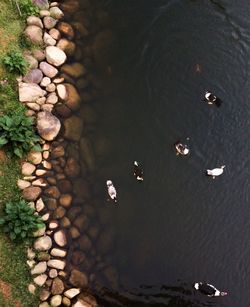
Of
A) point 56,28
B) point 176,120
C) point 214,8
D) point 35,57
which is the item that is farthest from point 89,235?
point 214,8

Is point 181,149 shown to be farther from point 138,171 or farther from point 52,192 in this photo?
point 52,192

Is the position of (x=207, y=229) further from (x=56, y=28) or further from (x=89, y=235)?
→ (x=56, y=28)

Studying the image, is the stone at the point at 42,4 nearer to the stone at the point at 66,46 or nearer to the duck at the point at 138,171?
the stone at the point at 66,46

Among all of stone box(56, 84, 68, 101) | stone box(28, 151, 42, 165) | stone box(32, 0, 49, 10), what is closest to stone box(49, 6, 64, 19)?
stone box(32, 0, 49, 10)

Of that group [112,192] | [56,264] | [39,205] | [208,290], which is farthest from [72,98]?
[208,290]

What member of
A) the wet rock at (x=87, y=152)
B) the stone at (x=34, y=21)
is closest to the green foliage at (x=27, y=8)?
the stone at (x=34, y=21)

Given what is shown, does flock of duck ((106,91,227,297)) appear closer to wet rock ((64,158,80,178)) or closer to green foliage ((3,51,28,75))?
wet rock ((64,158,80,178))
